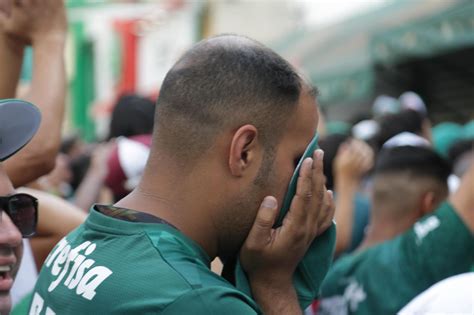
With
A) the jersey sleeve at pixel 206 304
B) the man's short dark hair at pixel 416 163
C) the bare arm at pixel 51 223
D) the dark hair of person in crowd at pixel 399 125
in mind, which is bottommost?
the dark hair of person in crowd at pixel 399 125

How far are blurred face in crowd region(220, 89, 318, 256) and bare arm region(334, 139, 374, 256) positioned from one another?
2801 millimetres

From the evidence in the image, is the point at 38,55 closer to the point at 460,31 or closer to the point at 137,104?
the point at 137,104

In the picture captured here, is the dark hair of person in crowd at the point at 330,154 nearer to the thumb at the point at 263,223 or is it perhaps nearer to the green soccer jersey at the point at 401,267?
the green soccer jersey at the point at 401,267

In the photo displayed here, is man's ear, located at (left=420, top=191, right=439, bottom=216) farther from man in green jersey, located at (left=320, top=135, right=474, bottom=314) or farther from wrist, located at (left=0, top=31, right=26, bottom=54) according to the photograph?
wrist, located at (left=0, top=31, right=26, bottom=54)

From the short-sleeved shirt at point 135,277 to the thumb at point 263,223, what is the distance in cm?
12

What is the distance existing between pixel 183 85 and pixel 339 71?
606 inches

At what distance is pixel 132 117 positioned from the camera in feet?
17.0

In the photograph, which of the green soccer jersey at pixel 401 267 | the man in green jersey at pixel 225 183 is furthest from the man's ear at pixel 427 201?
the man in green jersey at pixel 225 183

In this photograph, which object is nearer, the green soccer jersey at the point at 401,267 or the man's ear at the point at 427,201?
the green soccer jersey at the point at 401,267

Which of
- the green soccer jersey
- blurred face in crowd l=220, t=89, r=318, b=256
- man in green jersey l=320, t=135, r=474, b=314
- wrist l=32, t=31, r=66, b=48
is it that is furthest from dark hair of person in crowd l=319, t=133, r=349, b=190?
blurred face in crowd l=220, t=89, r=318, b=256

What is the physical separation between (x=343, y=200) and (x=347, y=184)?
95 millimetres

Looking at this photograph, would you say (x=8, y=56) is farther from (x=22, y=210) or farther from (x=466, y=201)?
(x=466, y=201)

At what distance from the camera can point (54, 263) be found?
7.38 ft

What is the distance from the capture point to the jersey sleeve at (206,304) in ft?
6.27
